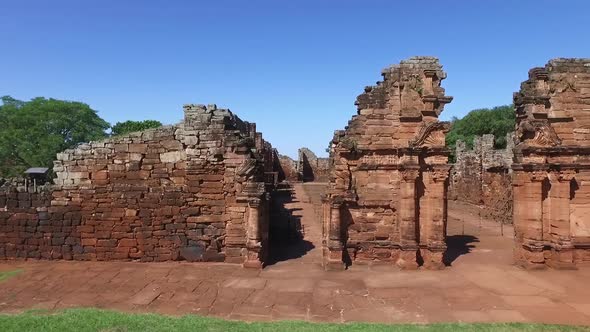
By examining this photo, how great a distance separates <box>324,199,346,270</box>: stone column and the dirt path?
37 centimetres

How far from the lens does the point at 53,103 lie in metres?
42.4

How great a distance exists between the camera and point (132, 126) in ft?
158

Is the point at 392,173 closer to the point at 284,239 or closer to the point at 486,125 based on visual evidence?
the point at 284,239

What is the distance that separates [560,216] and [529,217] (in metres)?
0.81

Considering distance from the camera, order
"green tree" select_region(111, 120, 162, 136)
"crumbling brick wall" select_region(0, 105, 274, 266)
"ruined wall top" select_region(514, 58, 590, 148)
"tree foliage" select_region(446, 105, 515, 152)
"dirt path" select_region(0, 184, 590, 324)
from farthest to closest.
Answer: "tree foliage" select_region(446, 105, 515, 152) < "green tree" select_region(111, 120, 162, 136) < "crumbling brick wall" select_region(0, 105, 274, 266) < "ruined wall top" select_region(514, 58, 590, 148) < "dirt path" select_region(0, 184, 590, 324)

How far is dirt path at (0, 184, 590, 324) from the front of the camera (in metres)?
7.46

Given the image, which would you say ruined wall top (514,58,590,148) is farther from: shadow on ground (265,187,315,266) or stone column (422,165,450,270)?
shadow on ground (265,187,315,266)

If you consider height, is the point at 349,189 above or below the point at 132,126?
below

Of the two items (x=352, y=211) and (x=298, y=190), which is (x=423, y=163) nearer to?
(x=352, y=211)

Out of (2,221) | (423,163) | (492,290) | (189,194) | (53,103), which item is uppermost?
(53,103)

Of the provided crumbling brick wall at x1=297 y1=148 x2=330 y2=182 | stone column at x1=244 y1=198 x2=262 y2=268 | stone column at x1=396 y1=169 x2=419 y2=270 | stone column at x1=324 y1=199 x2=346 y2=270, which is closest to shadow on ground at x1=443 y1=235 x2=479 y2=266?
stone column at x1=396 y1=169 x2=419 y2=270

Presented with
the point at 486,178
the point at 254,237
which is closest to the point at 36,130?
the point at 254,237

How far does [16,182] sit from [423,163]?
12.3 meters

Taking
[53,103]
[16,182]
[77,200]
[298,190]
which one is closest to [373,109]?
[77,200]
